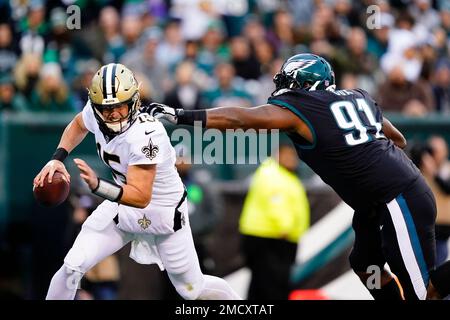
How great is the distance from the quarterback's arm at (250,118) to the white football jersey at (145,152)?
16.5 inches

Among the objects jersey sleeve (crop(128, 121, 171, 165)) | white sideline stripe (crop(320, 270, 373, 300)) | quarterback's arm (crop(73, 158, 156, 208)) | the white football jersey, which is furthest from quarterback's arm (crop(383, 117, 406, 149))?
white sideline stripe (crop(320, 270, 373, 300))

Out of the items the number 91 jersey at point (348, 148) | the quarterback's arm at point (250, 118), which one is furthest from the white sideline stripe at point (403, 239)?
the quarterback's arm at point (250, 118)

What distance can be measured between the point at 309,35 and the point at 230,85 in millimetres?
2076

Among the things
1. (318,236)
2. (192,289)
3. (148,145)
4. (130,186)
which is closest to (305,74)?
(148,145)

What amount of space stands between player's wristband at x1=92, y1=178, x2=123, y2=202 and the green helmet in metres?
1.36

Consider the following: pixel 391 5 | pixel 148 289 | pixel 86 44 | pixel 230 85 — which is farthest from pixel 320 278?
pixel 391 5

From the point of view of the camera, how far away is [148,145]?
23.9 feet

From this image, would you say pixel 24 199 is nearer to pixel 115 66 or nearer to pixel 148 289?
pixel 148 289

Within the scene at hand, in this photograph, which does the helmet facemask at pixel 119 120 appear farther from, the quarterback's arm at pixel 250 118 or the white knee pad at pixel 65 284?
the white knee pad at pixel 65 284

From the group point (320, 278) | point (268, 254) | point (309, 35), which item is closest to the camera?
point (268, 254)

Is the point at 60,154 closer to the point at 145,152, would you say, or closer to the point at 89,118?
the point at 89,118

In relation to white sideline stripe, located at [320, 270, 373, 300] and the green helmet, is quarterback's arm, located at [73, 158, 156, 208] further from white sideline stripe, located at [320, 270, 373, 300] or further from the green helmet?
white sideline stripe, located at [320, 270, 373, 300]

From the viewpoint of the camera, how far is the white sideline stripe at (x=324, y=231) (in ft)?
37.5

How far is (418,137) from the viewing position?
1240 centimetres
